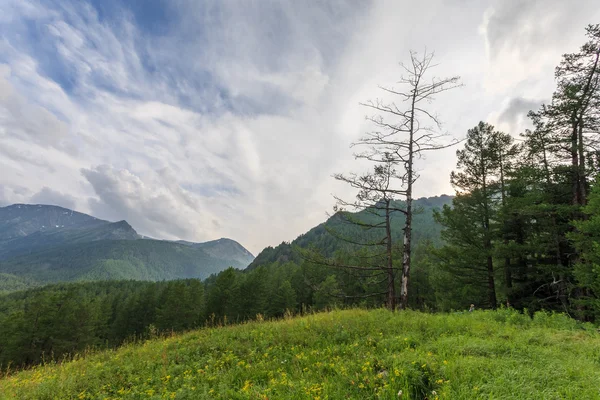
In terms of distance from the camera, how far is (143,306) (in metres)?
51.5

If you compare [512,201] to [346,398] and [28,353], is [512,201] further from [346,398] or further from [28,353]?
[28,353]

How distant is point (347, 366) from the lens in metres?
5.22

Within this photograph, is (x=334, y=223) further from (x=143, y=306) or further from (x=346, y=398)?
(x=143, y=306)

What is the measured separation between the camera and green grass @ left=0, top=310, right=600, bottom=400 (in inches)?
162

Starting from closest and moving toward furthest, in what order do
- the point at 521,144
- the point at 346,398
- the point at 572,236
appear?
the point at 346,398 < the point at 572,236 < the point at 521,144

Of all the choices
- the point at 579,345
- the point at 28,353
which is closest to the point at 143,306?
the point at 28,353

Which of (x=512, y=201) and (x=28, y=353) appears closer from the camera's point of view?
(x=512, y=201)

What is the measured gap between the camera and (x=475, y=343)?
227 inches

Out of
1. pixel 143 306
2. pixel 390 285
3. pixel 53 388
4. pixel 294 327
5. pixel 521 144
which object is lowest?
pixel 143 306

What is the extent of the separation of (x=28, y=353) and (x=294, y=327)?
49.0 meters

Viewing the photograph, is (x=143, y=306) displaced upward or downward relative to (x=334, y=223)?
downward

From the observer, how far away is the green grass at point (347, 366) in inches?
162

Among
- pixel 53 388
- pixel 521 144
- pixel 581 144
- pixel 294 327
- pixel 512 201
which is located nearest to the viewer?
pixel 53 388

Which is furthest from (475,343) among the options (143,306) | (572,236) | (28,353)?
(143,306)
